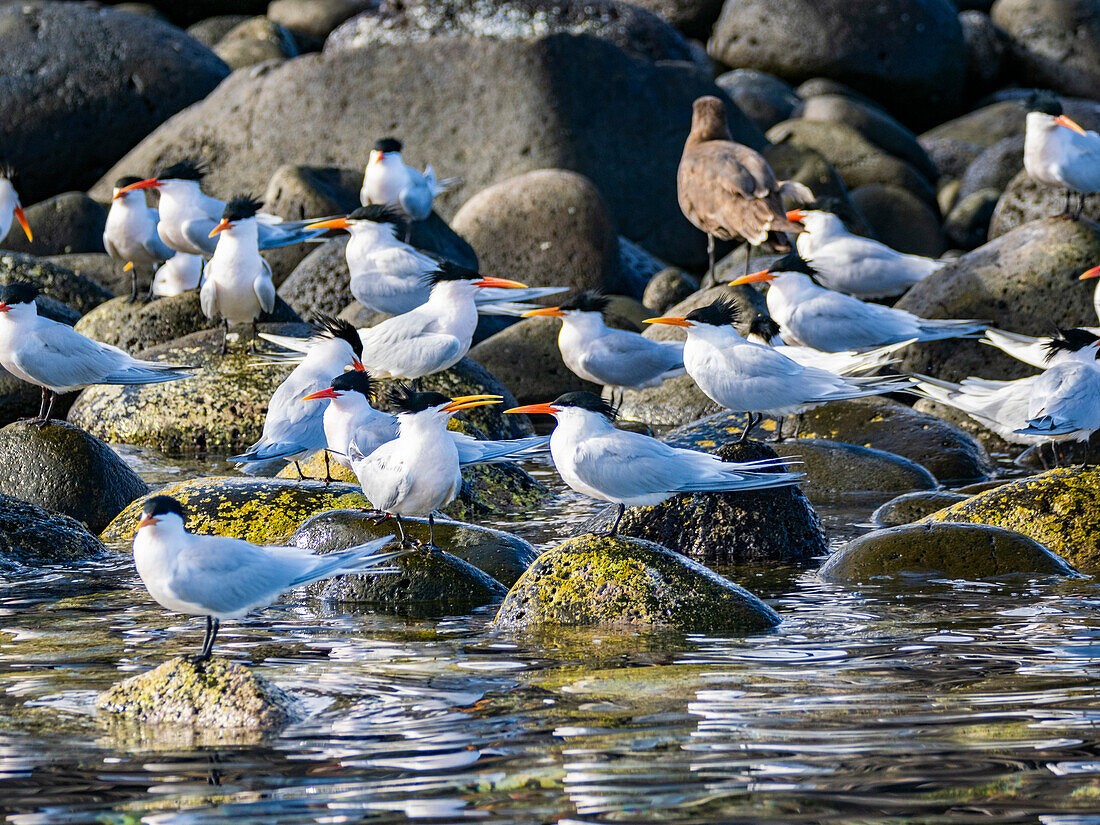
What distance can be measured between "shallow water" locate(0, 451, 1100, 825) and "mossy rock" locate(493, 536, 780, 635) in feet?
0.41

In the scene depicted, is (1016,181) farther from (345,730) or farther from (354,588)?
(345,730)

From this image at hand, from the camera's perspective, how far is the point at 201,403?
991 centimetres

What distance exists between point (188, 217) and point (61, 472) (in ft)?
13.5

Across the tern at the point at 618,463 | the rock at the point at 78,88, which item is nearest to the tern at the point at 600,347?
the tern at the point at 618,463

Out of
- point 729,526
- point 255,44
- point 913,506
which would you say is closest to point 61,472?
point 729,526

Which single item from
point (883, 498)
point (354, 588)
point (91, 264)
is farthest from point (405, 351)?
point (91, 264)

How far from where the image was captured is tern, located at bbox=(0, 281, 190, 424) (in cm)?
745

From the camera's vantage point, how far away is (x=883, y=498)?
8.34 m

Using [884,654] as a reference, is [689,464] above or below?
above

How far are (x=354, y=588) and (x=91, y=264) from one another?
34.2 ft

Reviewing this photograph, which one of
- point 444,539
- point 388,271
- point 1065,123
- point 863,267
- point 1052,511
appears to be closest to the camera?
point 444,539

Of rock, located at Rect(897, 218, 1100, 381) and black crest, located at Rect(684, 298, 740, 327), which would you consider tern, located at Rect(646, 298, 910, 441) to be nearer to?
black crest, located at Rect(684, 298, 740, 327)

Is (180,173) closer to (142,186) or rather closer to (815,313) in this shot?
(142,186)

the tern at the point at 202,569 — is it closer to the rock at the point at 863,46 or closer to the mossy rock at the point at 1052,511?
the mossy rock at the point at 1052,511
